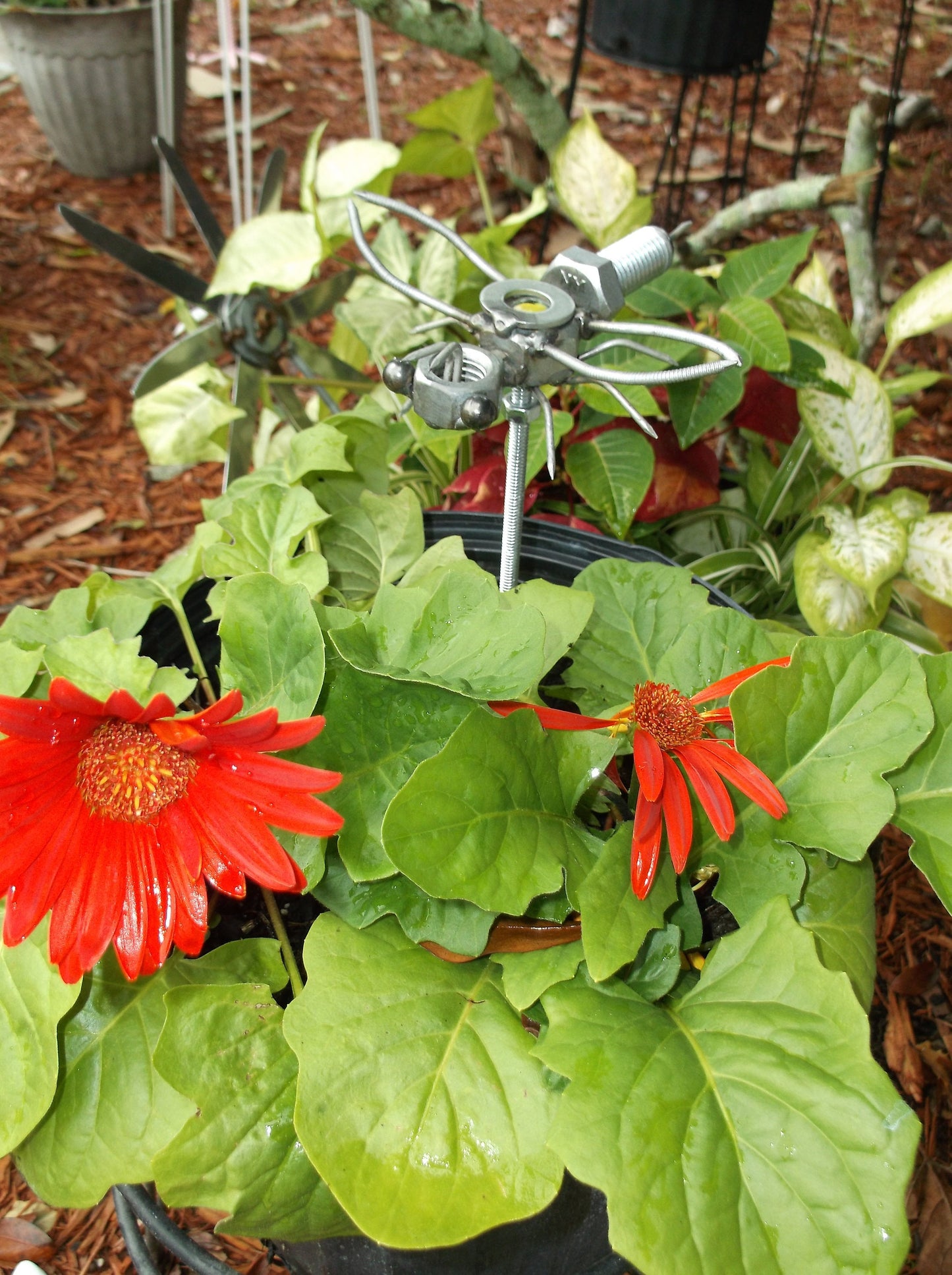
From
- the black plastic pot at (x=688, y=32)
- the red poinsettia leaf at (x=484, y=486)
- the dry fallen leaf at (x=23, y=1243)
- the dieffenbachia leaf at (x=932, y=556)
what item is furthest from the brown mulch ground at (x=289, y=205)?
the red poinsettia leaf at (x=484, y=486)

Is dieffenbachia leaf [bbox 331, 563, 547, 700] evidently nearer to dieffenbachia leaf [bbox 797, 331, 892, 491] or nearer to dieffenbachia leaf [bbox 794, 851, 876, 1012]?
dieffenbachia leaf [bbox 794, 851, 876, 1012]

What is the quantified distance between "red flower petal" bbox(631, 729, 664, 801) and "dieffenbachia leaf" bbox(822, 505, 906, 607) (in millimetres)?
554

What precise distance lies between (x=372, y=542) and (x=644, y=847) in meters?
0.40

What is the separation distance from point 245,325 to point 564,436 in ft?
1.29

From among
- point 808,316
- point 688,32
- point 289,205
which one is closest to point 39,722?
point 808,316

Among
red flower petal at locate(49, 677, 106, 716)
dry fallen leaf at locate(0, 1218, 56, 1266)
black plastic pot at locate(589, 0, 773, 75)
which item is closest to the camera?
red flower petal at locate(49, 677, 106, 716)

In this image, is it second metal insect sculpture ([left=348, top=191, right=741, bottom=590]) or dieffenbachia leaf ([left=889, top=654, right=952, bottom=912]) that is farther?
dieffenbachia leaf ([left=889, top=654, right=952, bottom=912])

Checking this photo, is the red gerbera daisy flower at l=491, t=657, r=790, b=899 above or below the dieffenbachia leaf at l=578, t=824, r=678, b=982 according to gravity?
above

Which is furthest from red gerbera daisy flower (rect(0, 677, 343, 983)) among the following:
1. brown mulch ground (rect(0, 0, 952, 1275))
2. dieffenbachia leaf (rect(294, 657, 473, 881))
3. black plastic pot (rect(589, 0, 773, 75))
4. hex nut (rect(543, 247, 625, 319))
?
black plastic pot (rect(589, 0, 773, 75))

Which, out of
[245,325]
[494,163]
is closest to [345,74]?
[494,163]

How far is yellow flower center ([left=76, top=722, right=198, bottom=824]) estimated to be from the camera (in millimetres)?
538

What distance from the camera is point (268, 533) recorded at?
0.79m

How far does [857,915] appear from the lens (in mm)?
683

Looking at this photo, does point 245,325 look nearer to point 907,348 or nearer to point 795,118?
point 907,348
